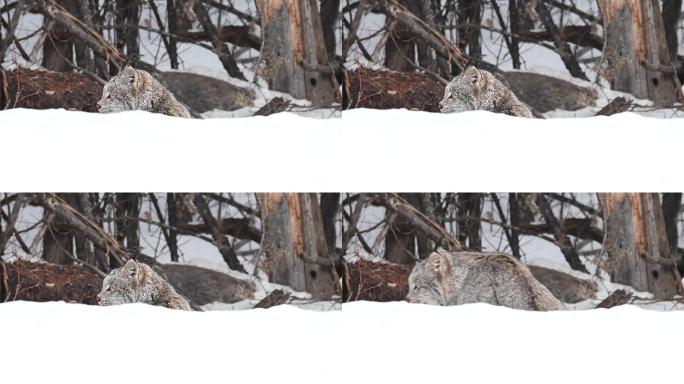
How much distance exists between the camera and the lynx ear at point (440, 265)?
434 cm

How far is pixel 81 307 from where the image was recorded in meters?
4.45

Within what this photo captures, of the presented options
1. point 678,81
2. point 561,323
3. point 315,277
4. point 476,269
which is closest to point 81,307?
point 315,277

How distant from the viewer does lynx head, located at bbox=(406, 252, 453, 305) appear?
4340mm

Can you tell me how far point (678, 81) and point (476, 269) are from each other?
1.10m

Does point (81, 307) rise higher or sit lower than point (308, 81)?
lower

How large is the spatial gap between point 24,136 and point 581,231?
2227 mm

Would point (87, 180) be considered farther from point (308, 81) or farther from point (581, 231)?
point (581, 231)

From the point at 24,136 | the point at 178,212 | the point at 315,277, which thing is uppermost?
the point at 24,136

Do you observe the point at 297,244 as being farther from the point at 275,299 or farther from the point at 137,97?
the point at 137,97

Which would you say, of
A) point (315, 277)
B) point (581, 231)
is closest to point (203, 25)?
point (315, 277)

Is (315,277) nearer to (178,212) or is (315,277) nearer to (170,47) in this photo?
(178,212)

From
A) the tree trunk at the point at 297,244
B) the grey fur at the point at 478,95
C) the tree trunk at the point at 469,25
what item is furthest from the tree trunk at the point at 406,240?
the tree trunk at the point at 469,25

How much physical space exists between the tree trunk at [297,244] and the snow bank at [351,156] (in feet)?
0.39

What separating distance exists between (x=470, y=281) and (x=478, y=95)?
0.72 metres
